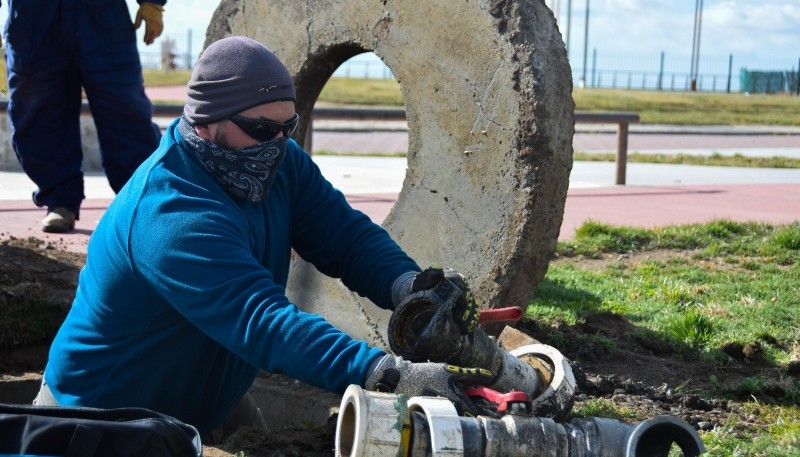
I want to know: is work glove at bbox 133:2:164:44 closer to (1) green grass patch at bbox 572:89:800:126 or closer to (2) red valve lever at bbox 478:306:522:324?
(2) red valve lever at bbox 478:306:522:324

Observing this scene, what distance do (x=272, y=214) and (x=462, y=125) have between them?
4.73ft

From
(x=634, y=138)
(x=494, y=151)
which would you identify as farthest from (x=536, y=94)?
(x=634, y=138)

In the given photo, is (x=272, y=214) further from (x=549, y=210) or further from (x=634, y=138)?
(x=634, y=138)

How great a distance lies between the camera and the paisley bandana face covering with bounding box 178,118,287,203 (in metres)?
3.03

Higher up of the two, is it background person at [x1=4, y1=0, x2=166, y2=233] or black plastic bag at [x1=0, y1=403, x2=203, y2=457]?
background person at [x1=4, y1=0, x2=166, y2=233]

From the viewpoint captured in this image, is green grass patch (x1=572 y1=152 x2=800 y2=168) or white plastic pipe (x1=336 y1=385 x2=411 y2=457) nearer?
white plastic pipe (x1=336 y1=385 x2=411 y2=457)

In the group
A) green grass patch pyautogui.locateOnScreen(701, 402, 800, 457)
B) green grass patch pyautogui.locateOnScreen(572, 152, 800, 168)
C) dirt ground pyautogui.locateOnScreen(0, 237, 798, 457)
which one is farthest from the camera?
green grass patch pyautogui.locateOnScreen(572, 152, 800, 168)

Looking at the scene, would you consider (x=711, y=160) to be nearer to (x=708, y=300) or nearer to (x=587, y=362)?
(x=708, y=300)

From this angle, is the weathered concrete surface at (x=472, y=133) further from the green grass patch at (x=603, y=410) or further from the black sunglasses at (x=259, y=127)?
the black sunglasses at (x=259, y=127)

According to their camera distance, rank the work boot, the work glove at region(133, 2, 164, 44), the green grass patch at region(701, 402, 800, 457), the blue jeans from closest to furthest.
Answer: the green grass patch at region(701, 402, 800, 457) < the blue jeans < the work glove at region(133, 2, 164, 44) < the work boot

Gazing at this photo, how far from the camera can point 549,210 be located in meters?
4.29

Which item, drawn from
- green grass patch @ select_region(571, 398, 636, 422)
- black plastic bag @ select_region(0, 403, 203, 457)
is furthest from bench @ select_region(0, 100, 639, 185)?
black plastic bag @ select_region(0, 403, 203, 457)

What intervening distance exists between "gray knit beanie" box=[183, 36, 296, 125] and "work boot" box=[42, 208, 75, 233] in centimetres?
389

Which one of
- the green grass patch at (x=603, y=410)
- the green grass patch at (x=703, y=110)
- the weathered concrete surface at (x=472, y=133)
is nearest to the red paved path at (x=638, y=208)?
the weathered concrete surface at (x=472, y=133)
